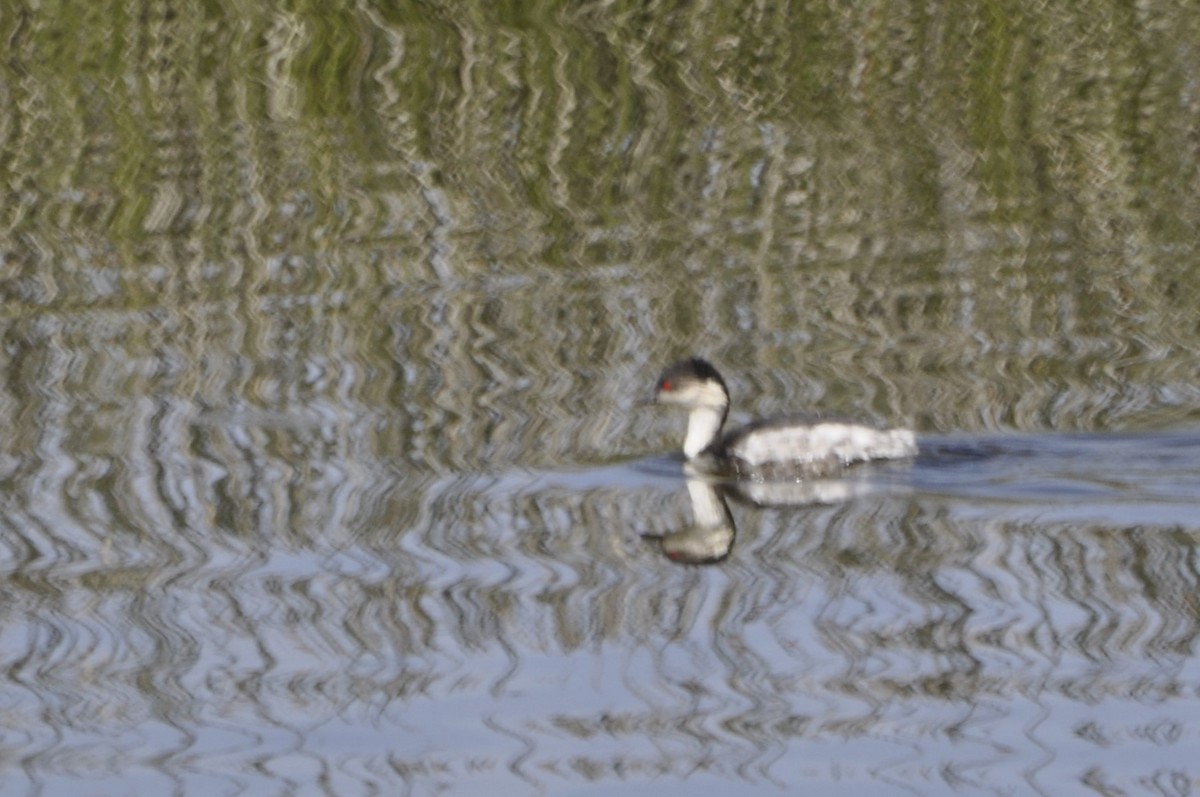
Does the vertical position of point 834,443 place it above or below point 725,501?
above

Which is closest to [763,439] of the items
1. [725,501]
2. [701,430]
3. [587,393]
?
[701,430]

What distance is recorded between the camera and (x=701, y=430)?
10.8 meters

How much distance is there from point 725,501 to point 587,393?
1.10m

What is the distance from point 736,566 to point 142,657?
2.05 metres

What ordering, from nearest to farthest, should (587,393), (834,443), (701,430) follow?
(834,443) → (701,430) → (587,393)

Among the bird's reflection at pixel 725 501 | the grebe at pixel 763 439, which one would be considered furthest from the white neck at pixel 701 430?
the bird's reflection at pixel 725 501

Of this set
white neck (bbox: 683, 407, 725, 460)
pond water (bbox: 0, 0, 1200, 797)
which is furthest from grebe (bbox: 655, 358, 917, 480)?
pond water (bbox: 0, 0, 1200, 797)

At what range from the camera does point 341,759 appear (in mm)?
7148

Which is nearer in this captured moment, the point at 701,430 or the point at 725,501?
the point at 725,501

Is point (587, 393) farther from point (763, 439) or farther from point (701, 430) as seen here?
point (763, 439)

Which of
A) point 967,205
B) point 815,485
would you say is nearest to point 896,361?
point 815,485

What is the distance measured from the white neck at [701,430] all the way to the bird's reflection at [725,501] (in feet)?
0.78

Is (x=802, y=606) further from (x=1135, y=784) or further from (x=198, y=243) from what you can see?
(x=198, y=243)

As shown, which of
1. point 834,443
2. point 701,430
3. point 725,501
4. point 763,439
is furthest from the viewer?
point 701,430
